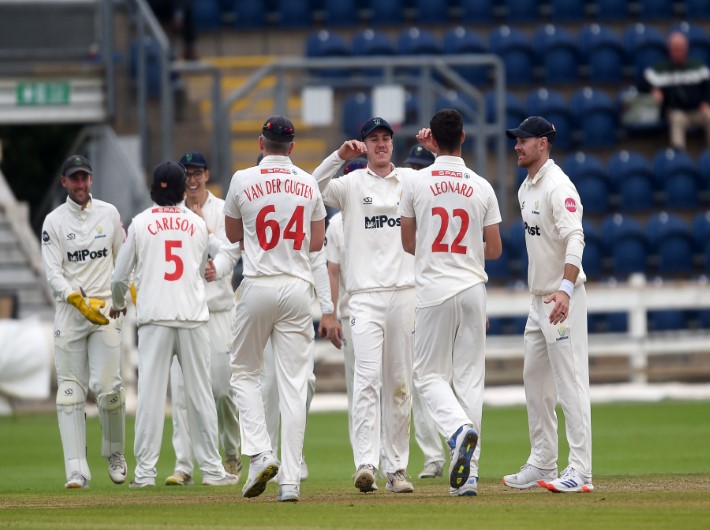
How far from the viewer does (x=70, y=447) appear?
1155 centimetres

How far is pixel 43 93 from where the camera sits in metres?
23.5

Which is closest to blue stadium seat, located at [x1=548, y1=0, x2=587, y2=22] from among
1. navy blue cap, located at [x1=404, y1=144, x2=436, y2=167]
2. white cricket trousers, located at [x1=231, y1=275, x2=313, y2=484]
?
navy blue cap, located at [x1=404, y1=144, x2=436, y2=167]

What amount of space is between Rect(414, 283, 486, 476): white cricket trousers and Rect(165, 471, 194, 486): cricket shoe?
2511 millimetres

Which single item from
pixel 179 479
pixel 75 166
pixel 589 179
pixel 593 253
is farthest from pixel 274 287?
pixel 589 179

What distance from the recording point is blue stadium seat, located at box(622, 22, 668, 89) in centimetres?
2561

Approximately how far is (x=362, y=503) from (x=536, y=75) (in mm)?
17224

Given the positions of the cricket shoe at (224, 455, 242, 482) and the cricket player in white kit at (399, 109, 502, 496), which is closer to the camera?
the cricket player in white kit at (399, 109, 502, 496)

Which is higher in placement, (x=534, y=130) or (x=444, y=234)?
(x=534, y=130)

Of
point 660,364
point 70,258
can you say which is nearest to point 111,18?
point 660,364

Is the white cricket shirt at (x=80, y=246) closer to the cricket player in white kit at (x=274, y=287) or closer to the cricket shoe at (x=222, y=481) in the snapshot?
the cricket shoe at (x=222, y=481)

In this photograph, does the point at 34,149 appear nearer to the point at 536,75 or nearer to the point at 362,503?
the point at 536,75

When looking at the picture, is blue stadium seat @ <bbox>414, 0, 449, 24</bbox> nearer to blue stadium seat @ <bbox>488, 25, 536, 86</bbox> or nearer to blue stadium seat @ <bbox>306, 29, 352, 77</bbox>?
blue stadium seat @ <bbox>488, 25, 536, 86</bbox>

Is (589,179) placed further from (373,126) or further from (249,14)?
(373,126)

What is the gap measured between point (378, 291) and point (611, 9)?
17290mm
